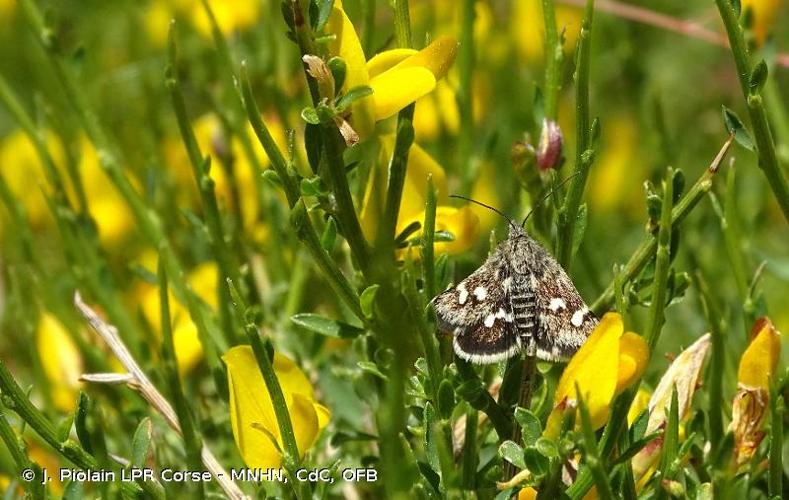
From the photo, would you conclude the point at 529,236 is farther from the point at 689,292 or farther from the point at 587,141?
the point at 689,292

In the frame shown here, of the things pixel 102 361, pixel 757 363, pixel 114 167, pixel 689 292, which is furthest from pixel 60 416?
pixel 689 292

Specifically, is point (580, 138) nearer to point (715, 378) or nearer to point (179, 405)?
point (715, 378)

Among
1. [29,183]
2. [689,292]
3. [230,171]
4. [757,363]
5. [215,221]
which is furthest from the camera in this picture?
[29,183]

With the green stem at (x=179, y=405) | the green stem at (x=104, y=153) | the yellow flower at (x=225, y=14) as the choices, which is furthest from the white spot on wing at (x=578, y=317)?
the yellow flower at (x=225, y=14)

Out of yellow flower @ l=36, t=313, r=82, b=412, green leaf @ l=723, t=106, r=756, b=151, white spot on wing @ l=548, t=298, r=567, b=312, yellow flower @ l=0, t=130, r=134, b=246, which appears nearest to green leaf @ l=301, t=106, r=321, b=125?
white spot on wing @ l=548, t=298, r=567, b=312

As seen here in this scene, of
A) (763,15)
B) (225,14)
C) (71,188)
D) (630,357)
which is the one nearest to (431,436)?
(630,357)

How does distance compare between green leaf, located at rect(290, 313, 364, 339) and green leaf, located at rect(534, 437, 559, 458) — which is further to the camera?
green leaf, located at rect(290, 313, 364, 339)

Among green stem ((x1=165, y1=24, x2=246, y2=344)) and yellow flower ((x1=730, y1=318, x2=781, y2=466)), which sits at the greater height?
green stem ((x1=165, y1=24, x2=246, y2=344))

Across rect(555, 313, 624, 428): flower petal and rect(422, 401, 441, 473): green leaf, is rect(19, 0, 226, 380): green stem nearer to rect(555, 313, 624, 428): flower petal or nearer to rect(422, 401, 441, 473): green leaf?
rect(422, 401, 441, 473): green leaf
